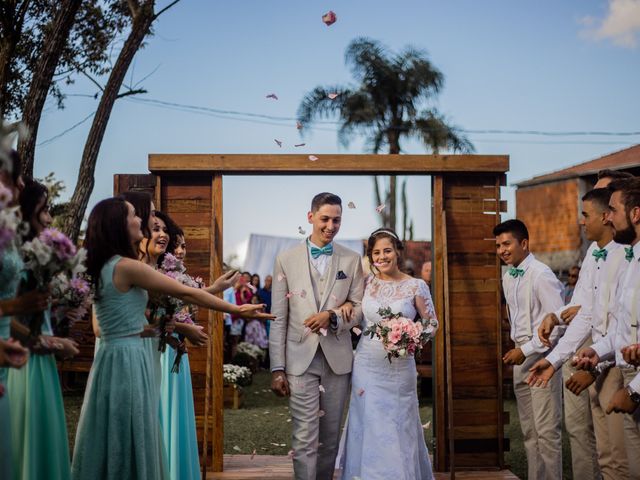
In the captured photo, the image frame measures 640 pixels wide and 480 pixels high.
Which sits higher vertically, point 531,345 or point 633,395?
point 531,345

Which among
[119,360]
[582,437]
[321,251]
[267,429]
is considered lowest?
[267,429]

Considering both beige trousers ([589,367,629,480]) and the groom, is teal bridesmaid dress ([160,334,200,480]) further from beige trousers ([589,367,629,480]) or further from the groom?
beige trousers ([589,367,629,480])

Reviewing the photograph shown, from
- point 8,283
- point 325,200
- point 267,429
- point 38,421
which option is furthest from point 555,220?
point 8,283

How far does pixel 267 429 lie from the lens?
1016 centimetres

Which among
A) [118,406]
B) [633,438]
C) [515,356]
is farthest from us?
[515,356]

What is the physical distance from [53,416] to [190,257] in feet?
11.4

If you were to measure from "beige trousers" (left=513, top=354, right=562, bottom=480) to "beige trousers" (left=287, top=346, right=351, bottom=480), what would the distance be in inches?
53.8

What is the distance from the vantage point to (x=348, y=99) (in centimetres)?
2675

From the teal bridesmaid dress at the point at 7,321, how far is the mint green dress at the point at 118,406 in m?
0.51

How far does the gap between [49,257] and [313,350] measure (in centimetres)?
292

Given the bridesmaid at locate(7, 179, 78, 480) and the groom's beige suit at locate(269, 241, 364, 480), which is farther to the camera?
the groom's beige suit at locate(269, 241, 364, 480)

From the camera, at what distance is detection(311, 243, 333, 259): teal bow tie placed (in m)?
6.39

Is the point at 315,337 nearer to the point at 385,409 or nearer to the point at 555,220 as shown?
the point at 385,409

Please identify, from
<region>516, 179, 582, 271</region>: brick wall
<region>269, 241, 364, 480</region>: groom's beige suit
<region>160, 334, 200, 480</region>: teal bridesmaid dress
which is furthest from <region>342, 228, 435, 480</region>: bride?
<region>516, 179, 582, 271</region>: brick wall
